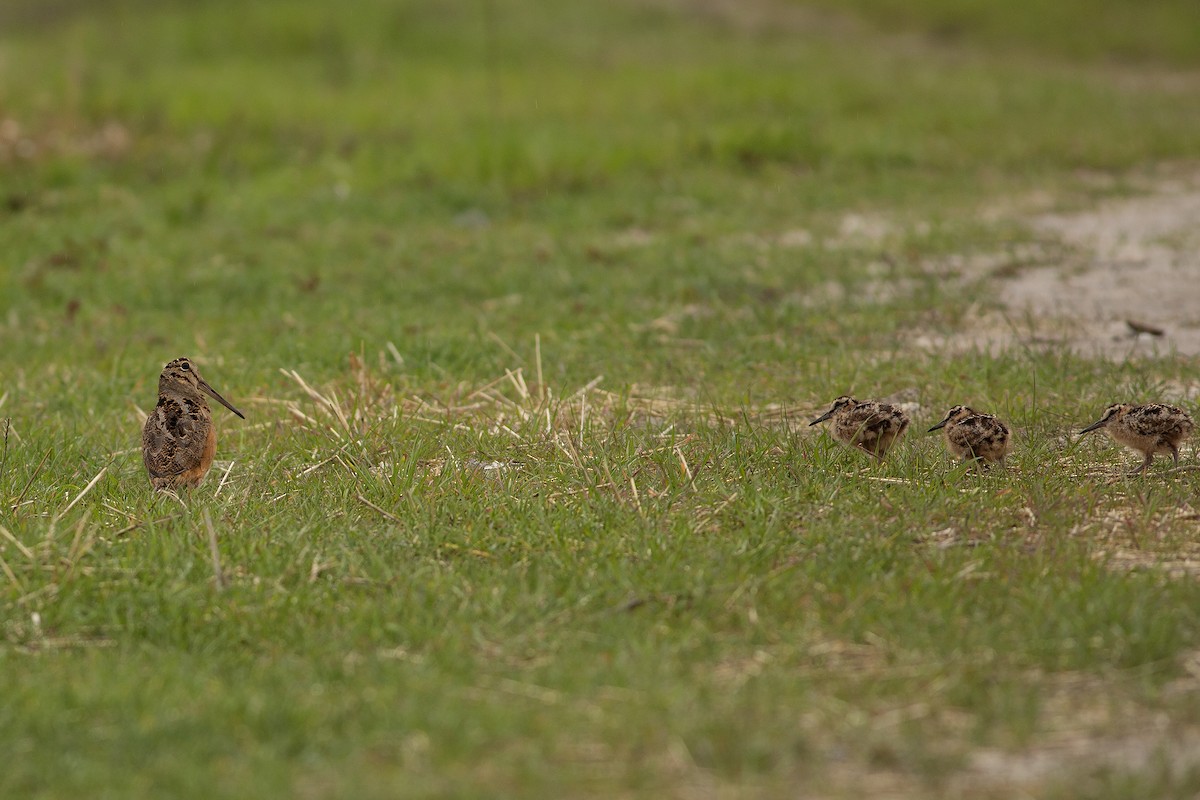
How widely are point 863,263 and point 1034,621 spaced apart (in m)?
5.71

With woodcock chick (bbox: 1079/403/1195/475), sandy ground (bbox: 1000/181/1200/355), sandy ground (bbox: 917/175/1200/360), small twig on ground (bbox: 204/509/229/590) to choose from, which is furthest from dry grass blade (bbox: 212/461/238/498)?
sandy ground (bbox: 1000/181/1200/355)

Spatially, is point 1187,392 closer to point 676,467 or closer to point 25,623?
point 676,467

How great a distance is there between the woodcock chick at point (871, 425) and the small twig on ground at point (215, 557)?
2310mm

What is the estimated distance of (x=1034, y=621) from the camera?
175 inches

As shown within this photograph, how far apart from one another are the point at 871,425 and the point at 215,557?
2467 mm

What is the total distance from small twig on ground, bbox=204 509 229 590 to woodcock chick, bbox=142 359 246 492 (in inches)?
22.6

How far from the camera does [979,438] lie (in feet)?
18.7

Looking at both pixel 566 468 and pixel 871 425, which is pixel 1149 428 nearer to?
pixel 871 425

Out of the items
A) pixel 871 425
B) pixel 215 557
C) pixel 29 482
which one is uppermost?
pixel 871 425

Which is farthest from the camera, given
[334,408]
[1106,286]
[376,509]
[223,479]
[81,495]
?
[1106,286]

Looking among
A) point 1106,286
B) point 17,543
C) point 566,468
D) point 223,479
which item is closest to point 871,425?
point 566,468

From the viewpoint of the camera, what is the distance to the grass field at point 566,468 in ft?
12.8

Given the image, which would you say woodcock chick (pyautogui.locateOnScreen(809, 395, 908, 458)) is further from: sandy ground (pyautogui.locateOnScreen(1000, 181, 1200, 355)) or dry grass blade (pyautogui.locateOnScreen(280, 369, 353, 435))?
sandy ground (pyautogui.locateOnScreen(1000, 181, 1200, 355))

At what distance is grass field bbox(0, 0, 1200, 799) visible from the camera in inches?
154
